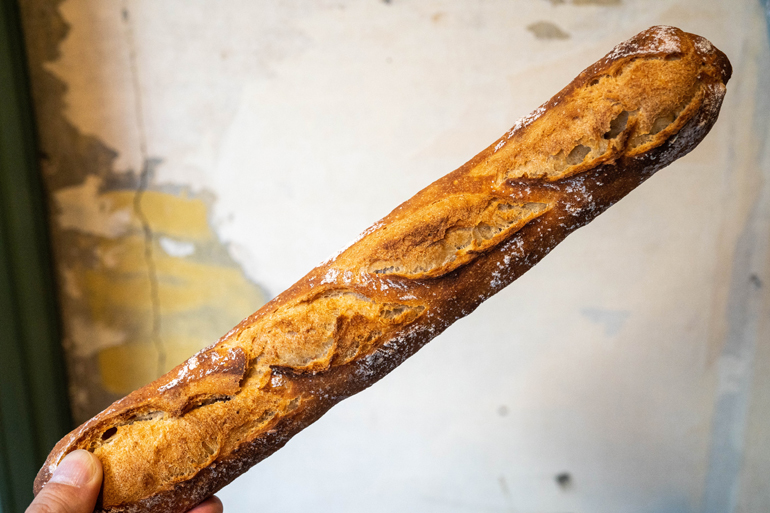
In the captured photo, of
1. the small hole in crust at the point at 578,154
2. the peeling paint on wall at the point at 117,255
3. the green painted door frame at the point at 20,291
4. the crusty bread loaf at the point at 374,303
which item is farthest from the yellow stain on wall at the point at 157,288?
the small hole in crust at the point at 578,154

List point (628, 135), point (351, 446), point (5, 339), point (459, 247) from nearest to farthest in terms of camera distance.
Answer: point (628, 135), point (459, 247), point (5, 339), point (351, 446)

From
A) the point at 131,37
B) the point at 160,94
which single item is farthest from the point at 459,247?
the point at 131,37

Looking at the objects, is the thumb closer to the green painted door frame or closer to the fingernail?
the fingernail

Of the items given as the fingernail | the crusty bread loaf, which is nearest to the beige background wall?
the crusty bread loaf

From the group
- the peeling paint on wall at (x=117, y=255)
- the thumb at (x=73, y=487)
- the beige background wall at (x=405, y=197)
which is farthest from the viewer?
the peeling paint on wall at (x=117, y=255)

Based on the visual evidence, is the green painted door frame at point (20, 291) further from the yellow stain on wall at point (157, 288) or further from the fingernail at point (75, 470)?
the fingernail at point (75, 470)

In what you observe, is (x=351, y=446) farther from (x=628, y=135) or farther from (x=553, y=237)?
(x=628, y=135)
